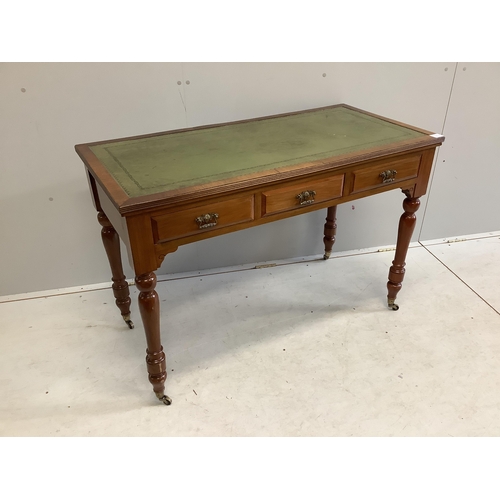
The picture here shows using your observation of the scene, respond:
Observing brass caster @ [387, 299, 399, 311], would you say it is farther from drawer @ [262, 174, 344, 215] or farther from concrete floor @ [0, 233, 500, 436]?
drawer @ [262, 174, 344, 215]

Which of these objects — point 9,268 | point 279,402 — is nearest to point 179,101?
point 9,268

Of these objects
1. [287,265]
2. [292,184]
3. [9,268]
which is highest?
[292,184]

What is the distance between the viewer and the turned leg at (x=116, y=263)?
208cm

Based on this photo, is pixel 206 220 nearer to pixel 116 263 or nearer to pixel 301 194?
pixel 301 194

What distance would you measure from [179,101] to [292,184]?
0.91 m

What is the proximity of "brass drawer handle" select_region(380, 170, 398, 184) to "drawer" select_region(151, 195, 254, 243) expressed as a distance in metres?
0.67

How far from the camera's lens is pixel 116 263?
7.14ft

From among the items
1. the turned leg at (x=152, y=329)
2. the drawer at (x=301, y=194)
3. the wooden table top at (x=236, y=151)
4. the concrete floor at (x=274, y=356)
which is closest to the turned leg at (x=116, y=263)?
the concrete floor at (x=274, y=356)

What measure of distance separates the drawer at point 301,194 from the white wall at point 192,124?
0.79 m

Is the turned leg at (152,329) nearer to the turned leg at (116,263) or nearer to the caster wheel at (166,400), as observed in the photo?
the caster wheel at (166,400)

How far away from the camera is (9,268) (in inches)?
100

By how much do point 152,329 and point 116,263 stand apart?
54 cm

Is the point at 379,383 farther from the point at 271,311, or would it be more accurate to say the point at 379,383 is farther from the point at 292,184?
the point at 292,184

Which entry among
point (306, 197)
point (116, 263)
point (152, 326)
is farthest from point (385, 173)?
point (116, 263)
